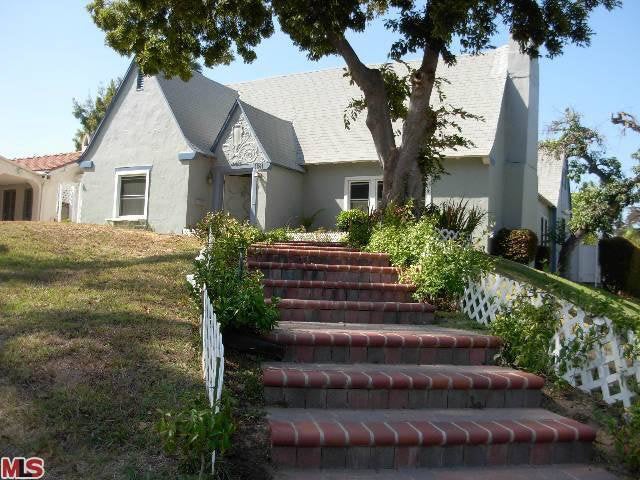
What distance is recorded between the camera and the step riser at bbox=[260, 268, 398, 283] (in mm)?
7945

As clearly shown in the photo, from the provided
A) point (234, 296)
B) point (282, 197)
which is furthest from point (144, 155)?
point (234, 296)

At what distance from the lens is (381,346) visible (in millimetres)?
5477

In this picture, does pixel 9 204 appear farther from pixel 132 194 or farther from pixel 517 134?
pixel 517 134

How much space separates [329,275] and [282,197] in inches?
347

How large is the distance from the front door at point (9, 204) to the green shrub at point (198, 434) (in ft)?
79.8

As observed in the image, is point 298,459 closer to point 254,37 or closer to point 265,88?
point 254,37

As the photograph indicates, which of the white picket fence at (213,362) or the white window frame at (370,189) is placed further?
the white window frame at (370,189)

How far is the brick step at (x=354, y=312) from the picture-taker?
21.7 feet

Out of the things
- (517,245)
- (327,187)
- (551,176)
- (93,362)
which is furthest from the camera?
(551,176)

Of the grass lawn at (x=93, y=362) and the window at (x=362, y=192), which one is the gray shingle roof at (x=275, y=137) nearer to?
the window at (x=362, y=192)

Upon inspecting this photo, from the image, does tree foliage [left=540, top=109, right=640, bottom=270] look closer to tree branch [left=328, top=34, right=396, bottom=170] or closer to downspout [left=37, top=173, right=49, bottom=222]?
tree branch [left=328, top=34, right=396, bottom=170]

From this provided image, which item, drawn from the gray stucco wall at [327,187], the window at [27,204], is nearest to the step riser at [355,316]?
the gray stucco wall at [327,187]

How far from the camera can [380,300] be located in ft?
24.7

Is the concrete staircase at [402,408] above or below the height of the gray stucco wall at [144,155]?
below
